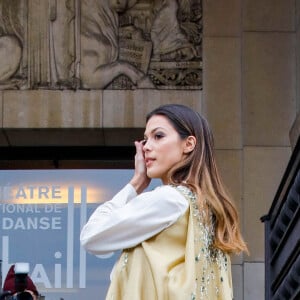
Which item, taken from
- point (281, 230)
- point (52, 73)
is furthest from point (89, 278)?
point (281, 230)

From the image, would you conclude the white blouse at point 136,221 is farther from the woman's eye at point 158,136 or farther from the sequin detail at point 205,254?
the woman's eye at point 158,136

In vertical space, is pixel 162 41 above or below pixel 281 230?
above

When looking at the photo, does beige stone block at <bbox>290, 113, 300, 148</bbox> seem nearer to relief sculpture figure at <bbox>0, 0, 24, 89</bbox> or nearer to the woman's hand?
relief sculpture figure at <bbox>0, 0, 24, 89</bbox>

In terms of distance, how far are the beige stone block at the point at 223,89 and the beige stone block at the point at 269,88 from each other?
78 millimetres

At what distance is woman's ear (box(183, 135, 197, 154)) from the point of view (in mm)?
4707

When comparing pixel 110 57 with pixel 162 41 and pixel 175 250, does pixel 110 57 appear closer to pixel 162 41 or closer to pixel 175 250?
pixel 162 41

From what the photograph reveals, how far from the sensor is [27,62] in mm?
12758

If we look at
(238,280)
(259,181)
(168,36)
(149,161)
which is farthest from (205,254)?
(168,36)

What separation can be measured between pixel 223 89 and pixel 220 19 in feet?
2.25

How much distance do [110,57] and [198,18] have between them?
93cm

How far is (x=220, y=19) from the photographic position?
1286cm

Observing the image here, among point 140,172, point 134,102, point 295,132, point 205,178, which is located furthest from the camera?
point 134,102

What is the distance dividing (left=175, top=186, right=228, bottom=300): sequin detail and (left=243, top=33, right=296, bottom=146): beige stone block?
7986mm

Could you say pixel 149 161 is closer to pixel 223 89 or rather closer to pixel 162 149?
pixel 162 149
